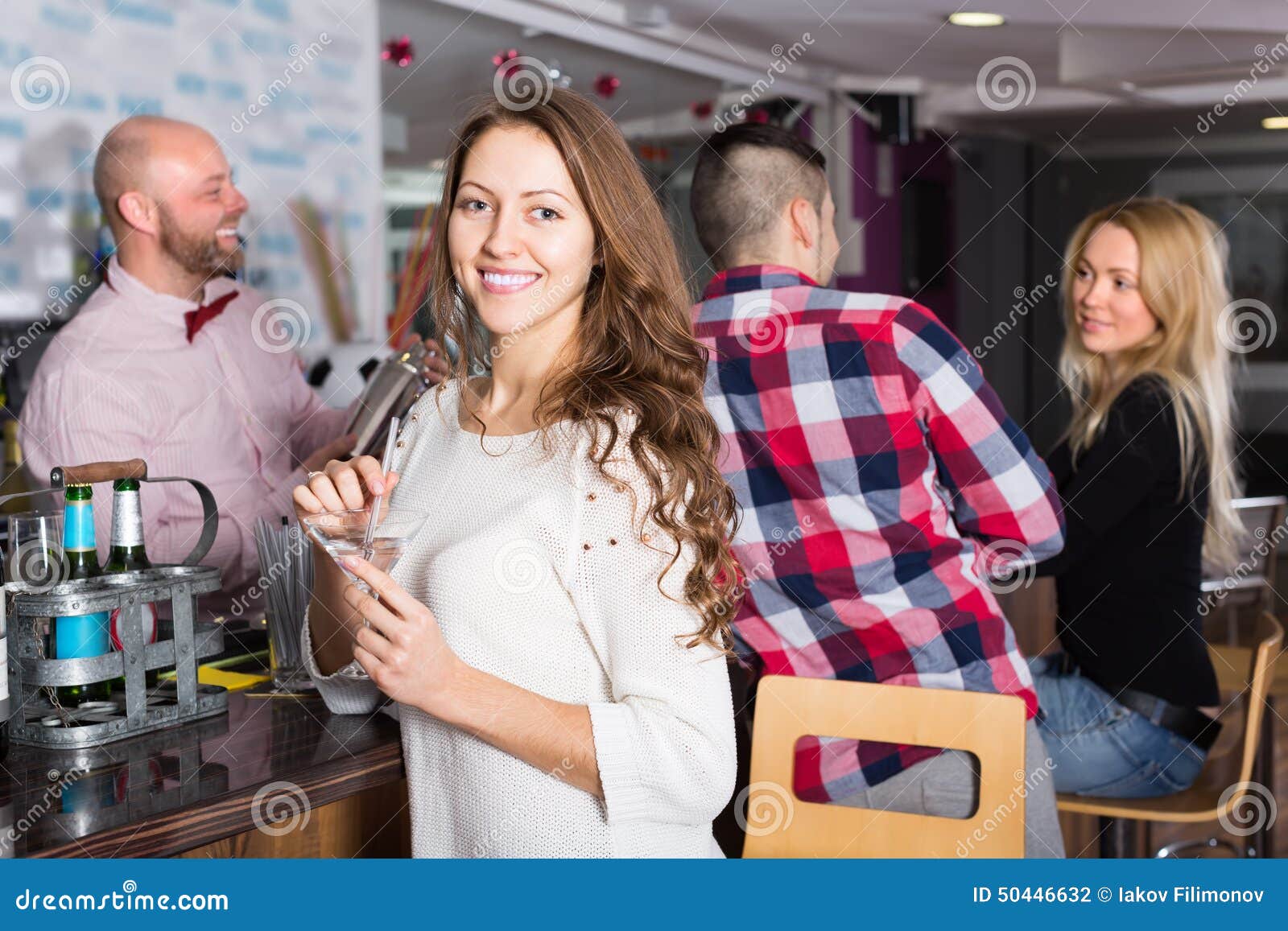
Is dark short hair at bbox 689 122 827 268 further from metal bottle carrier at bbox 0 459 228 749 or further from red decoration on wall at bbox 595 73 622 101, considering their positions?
red decoration on wall at bbox 595 73 622 101

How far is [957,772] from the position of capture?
6.17 ft

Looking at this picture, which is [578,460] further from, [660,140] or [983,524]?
[660,140]

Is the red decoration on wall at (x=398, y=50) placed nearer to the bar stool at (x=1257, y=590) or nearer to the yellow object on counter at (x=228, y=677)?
the bar stool at (x=1257, y=590)

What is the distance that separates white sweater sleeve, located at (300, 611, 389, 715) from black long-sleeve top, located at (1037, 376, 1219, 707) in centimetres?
134

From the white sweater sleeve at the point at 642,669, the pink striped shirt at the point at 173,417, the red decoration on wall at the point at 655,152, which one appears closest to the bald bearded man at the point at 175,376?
the pink striped shirt at the point at 173,417

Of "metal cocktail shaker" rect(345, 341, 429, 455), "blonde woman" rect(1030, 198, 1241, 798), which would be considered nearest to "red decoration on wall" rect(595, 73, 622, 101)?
"blonde woman" rect(1030, 198, 1241, 798)

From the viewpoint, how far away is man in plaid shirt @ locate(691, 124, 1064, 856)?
189 centimetres

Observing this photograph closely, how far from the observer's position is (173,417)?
3.01 m

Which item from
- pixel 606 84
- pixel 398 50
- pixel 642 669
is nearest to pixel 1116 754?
pixel 642 669

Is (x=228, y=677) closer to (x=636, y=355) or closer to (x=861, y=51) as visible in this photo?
(x=636, y=355)

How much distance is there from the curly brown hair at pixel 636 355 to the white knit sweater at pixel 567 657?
3cm

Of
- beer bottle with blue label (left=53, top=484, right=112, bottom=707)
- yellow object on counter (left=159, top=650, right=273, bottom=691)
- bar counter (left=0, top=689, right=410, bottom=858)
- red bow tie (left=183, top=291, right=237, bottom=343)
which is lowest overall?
bar counter (left=0, top=689, right=410, bottom=858)

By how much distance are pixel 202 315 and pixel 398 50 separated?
8.40ft

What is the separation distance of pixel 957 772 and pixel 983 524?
37 centimetres
